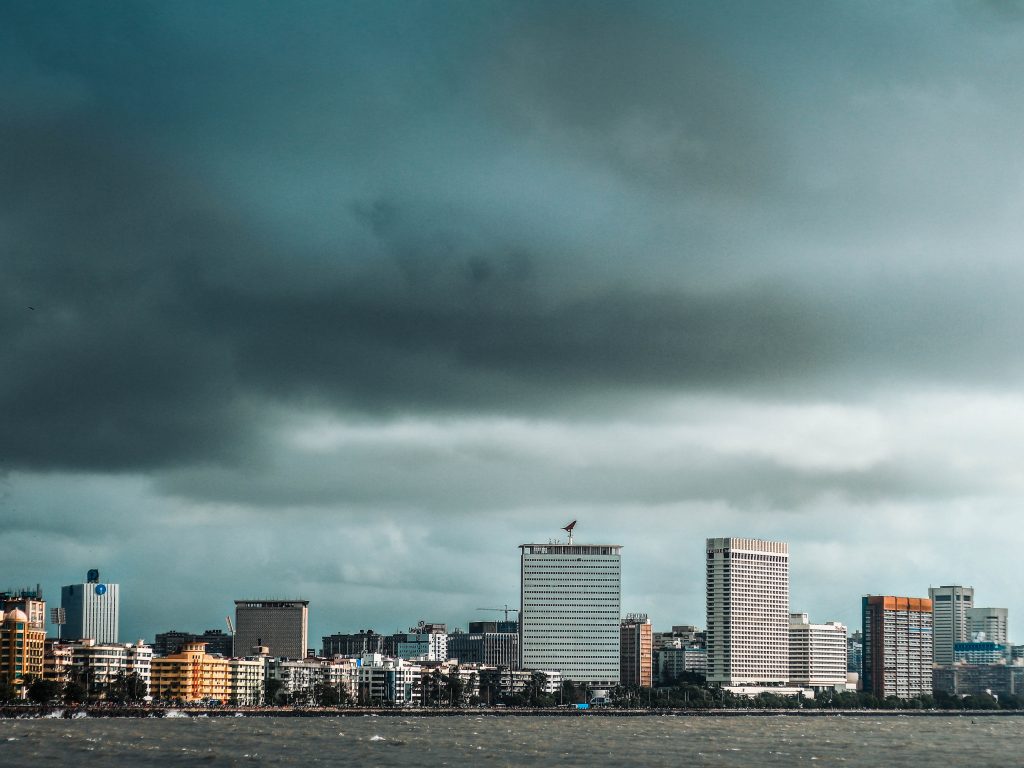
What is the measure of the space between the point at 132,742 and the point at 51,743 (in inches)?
401

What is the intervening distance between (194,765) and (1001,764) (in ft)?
283

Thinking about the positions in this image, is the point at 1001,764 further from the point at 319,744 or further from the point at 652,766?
the point at 319,744

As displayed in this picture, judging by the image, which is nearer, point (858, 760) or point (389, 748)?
point (858, 760)

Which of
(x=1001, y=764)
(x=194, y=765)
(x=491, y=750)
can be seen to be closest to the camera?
(x=194, y=765)

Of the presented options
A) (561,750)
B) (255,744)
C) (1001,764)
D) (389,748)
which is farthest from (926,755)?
(255,744)

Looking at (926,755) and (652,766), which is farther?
(926,755)

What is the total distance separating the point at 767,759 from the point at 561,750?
24.9 meters

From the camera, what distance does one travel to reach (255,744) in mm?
194125

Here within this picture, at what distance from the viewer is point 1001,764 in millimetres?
174375

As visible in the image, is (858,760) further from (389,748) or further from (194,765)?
(194,765)

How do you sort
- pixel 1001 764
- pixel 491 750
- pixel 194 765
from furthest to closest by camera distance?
pixel 491 750
pixel 1001 764
pixel 194 765

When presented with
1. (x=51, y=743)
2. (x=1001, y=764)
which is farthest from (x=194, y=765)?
(x=1001, y=764)

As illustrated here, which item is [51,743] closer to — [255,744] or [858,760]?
[255,744]

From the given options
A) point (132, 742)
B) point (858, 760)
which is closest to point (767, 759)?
point (858, 760)
